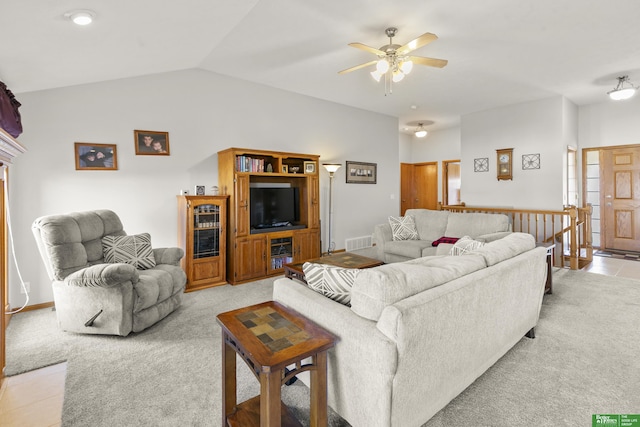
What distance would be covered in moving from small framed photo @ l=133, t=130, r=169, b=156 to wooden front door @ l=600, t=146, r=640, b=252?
25.3 feet

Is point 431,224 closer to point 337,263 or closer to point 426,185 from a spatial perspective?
point 337,263

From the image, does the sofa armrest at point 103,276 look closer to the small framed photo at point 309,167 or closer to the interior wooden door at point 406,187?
the small framed photo at point 309,167

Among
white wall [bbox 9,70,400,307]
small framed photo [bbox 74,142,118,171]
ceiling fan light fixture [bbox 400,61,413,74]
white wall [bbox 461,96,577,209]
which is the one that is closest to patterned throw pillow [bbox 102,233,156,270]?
white wall [bbox 9,70,400,307]

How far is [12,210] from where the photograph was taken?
10.6 ft

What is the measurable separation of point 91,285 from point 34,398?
814 mm

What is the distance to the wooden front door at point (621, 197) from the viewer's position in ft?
18.3

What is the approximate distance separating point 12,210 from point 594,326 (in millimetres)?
5780

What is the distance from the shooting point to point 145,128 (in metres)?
3.87

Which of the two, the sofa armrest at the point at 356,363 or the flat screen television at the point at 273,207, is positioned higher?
the flat screen television at the point at 273,207

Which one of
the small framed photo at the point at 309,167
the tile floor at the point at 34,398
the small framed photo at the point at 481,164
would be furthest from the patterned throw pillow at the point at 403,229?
the tile floor at the point at 34,398

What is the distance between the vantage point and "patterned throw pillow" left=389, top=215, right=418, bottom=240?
479cm

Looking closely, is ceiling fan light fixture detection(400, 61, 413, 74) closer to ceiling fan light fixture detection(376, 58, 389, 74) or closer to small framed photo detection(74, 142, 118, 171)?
ceiling fan light fixture detection(376, 58, 389, 74)

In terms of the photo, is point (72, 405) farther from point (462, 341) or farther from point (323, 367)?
point (462, 341)

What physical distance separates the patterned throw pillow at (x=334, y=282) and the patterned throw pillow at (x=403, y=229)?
3298 millimetres
